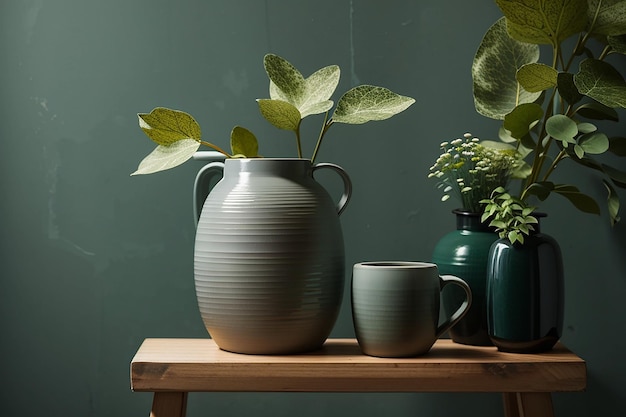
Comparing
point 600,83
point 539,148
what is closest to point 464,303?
point 539,148

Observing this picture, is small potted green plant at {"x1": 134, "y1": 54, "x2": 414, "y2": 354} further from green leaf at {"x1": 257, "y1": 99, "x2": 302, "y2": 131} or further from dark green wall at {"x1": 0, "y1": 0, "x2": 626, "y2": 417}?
dark green wall at {"x1": 0, "y1": 0, "x2": 626, "y2": 417}

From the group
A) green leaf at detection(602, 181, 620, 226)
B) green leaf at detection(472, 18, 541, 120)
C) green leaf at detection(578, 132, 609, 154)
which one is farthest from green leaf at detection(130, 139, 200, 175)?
green leaf at detection(602, 181, 620, 226)

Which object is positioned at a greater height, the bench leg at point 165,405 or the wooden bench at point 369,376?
the wooden bench at point 369,376

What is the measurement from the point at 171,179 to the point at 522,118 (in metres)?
0.63

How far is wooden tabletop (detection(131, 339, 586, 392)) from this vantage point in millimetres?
1044

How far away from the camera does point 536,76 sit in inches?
44.2

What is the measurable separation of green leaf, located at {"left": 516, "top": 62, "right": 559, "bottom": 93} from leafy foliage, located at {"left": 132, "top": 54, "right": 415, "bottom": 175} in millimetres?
174

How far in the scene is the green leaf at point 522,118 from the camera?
3.75 feet

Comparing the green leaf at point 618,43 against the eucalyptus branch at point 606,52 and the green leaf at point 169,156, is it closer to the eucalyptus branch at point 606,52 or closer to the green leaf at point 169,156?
the eucalyptus branch at point 606,52

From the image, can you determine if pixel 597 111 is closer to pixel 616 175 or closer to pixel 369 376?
pixel 616 175

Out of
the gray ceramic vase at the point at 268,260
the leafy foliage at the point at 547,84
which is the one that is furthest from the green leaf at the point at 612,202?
the gray ceramic vase at the point at 268,260

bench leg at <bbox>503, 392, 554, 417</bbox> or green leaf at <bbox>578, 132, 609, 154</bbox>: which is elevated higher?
green leaf at <bbox>578, 132, 609, 154</bbox>

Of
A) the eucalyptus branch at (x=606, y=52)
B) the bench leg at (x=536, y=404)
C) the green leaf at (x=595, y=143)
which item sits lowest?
the bench leg at (x=536, y=404)

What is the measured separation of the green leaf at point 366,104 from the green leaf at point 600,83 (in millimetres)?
269
